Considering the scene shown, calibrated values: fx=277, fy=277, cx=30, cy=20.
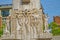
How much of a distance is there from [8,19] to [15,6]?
1.15 meters

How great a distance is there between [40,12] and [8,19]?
2372 millimetres

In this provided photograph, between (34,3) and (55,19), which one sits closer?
(34,3)

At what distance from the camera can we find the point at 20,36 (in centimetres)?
1967

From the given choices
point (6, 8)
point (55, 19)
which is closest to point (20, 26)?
point (55, 19)

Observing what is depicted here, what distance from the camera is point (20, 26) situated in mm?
19891

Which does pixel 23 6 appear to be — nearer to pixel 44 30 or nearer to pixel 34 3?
pixel 34 3

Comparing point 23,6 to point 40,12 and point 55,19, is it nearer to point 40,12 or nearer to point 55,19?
point 40,12

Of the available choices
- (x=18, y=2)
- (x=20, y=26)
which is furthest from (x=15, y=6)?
(x=20, y=26)

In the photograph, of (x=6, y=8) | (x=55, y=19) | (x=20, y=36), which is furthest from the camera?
(x=6, y=8)

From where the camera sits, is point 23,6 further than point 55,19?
No

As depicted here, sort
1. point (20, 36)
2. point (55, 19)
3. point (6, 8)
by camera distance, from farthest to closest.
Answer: point (6, 8) < point (55, 19) < point (20, 36)

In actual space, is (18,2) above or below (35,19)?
above

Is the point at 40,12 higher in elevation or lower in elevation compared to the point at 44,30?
higher

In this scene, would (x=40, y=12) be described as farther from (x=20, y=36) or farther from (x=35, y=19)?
(x=20, y=36)
